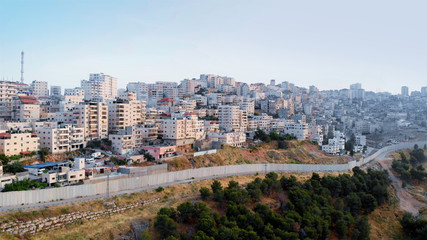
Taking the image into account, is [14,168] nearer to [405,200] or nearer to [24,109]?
[24,109]

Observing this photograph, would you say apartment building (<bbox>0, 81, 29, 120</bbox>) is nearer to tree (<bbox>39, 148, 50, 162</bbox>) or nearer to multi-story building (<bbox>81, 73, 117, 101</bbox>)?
tree (<bbox>39, 148, 50, 162</bbox>)

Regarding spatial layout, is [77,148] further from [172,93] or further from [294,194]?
[172,93]

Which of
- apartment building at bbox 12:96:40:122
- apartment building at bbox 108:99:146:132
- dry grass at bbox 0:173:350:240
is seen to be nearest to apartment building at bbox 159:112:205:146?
apartment building at bbox 108:99:146:132

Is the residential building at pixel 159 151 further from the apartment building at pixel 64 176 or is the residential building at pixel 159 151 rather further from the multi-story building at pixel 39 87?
the multi-story building at pixel 39 87

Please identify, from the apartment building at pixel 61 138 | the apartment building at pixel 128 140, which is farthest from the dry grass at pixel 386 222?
the apartment building at pixel 61 138

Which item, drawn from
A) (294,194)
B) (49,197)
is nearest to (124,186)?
(49,197)

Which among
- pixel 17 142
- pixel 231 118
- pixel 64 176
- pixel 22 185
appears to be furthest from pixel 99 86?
pixel 22 185
